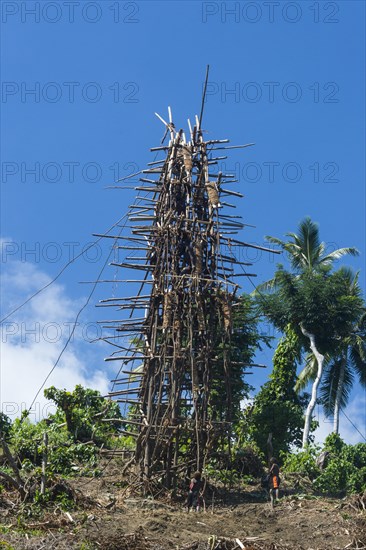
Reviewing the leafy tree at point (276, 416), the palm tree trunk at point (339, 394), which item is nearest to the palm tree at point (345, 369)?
the palm tree trunk at point (339, 394)

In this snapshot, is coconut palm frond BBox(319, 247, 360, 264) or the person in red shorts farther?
coconut palm frond BBox(319, 247, 360, 264)

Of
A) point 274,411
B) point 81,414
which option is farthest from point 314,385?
point 81,414

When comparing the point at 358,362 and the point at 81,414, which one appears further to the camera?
the point at 358,362

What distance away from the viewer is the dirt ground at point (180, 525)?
13.4 metres

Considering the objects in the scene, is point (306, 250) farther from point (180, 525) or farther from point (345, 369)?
point (180, 525)

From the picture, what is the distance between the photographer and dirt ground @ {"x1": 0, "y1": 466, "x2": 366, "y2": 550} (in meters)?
13.4

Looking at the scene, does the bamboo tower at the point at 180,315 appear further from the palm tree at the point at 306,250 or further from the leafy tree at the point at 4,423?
the palm tree at the point at 306,250

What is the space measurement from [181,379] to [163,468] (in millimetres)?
1526

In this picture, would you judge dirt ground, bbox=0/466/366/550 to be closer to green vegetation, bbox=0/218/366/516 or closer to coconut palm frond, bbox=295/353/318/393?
green vegetation, bbox=0/218/366/516

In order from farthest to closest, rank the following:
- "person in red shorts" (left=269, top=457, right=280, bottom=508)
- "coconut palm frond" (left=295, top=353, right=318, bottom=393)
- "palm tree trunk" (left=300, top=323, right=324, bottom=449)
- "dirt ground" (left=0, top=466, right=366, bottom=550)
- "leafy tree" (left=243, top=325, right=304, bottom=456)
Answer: "coconut palm frond" (left=295, top=353, right=318, bottom=393), "palm tree trunk" (left=300, top=323, right=324, bottom=449), "leafy tree" (left=243, top=325, right=304, bottom=456), "person in red shorts" (left=269, top=457, right=280, bottom=508), "dirt ground" (left=0, top=466, right=366, bottom=550)

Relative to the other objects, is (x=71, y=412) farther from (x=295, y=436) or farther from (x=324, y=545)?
(x=324, y=545)

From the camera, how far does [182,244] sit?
60.7 ft

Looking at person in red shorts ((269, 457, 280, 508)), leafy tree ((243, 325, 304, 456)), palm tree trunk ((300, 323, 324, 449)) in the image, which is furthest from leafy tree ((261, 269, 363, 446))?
person in red shorts ((269, 457, 280, 508))

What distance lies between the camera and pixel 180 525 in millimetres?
14516
